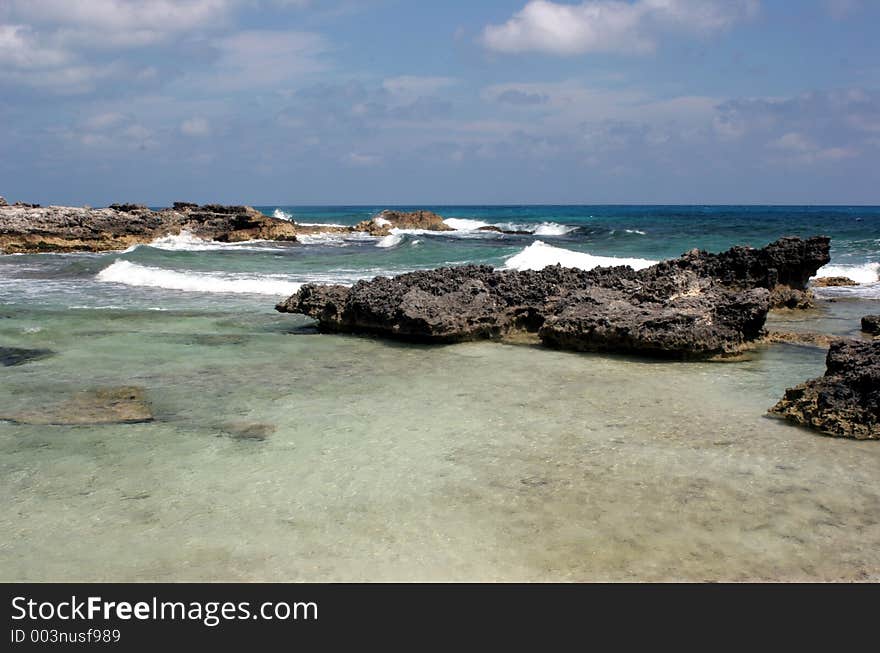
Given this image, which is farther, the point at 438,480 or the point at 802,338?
the point at 802,338

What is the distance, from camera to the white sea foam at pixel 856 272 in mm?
19250

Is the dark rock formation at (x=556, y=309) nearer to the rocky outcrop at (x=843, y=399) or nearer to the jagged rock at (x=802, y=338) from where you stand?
the jagged rock at (x=802, y=338)

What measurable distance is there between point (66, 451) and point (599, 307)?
18.6ft

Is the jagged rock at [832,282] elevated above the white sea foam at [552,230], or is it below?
below

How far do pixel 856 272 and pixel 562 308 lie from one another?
14.6 meters

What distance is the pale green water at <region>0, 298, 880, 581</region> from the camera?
11.6 feet

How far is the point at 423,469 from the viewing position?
472 cm

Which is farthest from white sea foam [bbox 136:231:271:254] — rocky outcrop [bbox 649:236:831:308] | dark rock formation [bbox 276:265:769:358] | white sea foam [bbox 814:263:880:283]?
rocky outcrop [bbox 649:236:831:308]

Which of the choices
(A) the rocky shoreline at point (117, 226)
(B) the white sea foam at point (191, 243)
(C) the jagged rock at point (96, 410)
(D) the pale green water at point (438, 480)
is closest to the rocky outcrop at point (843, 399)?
(D) the pale green water at point (438, 480)

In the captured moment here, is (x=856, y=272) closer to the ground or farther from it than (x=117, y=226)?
closer to the ground

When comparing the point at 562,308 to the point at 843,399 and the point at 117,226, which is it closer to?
the point at 843,399

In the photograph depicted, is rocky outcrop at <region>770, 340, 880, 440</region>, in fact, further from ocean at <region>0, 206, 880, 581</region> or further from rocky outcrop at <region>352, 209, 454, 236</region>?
rocky outcrop at <region>352, 209, 454, 236</region>

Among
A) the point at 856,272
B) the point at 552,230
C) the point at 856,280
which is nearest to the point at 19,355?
the point at 856,280

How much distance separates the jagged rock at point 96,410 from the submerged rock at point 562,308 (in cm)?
338
